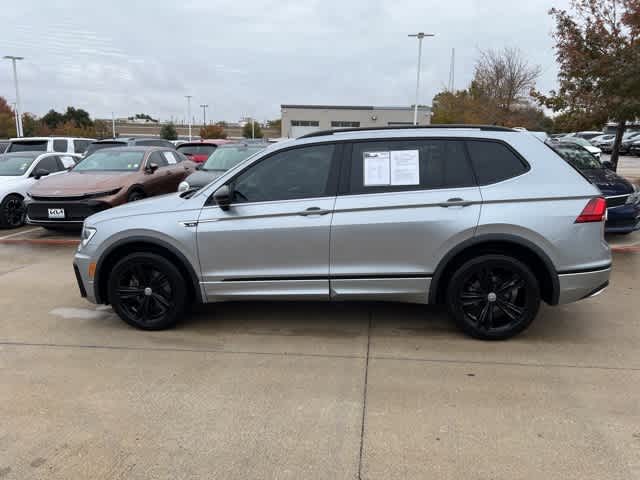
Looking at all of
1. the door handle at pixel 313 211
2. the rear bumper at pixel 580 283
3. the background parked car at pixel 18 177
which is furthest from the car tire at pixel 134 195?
the rear bumper at pixel 580 283

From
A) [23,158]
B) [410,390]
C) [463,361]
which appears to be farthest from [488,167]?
[23,158]

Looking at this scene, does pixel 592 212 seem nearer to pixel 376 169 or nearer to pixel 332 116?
pixel 376 169

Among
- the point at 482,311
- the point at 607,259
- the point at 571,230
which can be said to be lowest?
the point at 482,311

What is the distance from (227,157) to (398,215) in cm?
730

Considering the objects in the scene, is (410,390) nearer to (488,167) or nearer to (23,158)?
(488,167)

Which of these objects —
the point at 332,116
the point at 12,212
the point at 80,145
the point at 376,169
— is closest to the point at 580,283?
the point at 376,169

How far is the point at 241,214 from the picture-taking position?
4.36 m

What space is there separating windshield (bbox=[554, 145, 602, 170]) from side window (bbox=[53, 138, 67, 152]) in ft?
44.3

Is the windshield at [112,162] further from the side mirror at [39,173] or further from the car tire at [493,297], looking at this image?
the car tire at [493,297]

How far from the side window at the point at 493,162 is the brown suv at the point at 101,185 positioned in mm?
6205

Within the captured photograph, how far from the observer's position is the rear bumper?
413 cm

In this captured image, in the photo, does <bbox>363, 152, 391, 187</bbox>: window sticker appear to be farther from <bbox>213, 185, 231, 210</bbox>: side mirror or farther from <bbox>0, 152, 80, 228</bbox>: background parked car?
<bbox>0, 152, 80, 228</bbox>: background parked car

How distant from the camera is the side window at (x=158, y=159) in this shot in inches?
401

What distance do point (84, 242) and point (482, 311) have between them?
11.6ft
